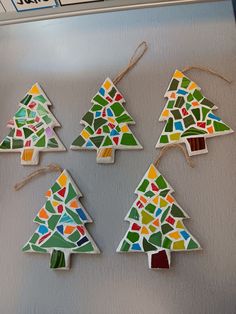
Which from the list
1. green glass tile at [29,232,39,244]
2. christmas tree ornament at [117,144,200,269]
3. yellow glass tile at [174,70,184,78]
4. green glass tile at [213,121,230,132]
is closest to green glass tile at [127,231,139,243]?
christmas tree ornament at [117,144,200,269]

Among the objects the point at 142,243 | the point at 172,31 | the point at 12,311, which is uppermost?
the point at 172,31

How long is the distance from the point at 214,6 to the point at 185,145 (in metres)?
0.42

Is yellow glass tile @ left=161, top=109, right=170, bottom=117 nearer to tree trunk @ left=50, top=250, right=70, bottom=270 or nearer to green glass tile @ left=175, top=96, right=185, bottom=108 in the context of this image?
green glass tile @ left=175, top=96, right=185, bottom=108

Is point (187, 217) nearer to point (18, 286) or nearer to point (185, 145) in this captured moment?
point (185, 145)

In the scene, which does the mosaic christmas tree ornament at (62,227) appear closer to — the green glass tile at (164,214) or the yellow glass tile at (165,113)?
the green glass tile at (164,214)

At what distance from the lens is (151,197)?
727 millimetres

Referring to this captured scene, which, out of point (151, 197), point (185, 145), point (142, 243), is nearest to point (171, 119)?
point (185, 145)

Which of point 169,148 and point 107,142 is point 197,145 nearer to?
point 169,148

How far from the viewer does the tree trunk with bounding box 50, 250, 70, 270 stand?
71 cm

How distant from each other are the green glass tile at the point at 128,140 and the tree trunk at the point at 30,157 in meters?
0.22

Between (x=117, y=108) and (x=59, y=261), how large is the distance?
395mm

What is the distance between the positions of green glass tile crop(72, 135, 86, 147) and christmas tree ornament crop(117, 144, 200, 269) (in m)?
0.18

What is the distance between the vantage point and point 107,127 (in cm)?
80

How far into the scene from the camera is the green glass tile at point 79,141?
0.80 meters
